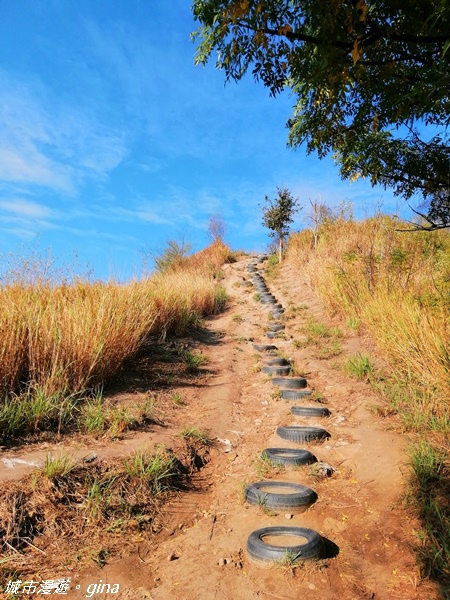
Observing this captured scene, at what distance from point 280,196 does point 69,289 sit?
13.8 metres

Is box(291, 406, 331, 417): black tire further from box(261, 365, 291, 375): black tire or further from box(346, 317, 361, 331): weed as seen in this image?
box(346, 317, 361, 331): weed

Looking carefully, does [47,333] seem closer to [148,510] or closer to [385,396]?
[148,510]

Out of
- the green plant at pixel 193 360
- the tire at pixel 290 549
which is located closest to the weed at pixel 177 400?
the green plant at pixel 193 360

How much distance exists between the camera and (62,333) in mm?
4160

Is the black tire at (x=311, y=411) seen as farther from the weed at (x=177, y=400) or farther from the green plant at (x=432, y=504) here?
the weed at (x=177, y=400)

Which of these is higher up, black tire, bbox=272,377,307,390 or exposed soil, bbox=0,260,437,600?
black tire, bbox=272,377,307,390

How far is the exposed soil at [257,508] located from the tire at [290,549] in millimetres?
44

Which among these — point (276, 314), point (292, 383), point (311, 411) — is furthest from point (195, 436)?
point (276, 314)

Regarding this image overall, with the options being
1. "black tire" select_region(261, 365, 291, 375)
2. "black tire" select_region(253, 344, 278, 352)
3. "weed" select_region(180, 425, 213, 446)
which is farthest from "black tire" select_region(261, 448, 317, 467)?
"black tire" select_region(253, 344, 278, 352)

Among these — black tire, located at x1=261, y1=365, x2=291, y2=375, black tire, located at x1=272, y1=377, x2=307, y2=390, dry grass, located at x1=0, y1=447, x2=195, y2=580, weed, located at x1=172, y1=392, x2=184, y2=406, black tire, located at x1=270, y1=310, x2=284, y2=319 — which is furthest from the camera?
black tire, located at x1=270, y1=310, x2=284, y2=319

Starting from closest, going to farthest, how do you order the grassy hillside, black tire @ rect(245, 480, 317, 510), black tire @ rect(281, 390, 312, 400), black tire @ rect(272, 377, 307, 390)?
1. the grassy hillside
2. black tire @ rect(245, 480, 317, 510)
3. black tire @ rect(281, 390, 312, 400)
4. black tire @ rect(272, 377, 307, 390)

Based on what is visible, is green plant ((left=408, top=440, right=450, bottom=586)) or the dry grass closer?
green plant ((left=408, top=440, right=450, bottom=586))

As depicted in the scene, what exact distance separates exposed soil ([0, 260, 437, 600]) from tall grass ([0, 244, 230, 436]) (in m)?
0.49

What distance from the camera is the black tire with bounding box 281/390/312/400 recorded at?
4633 millimetres
